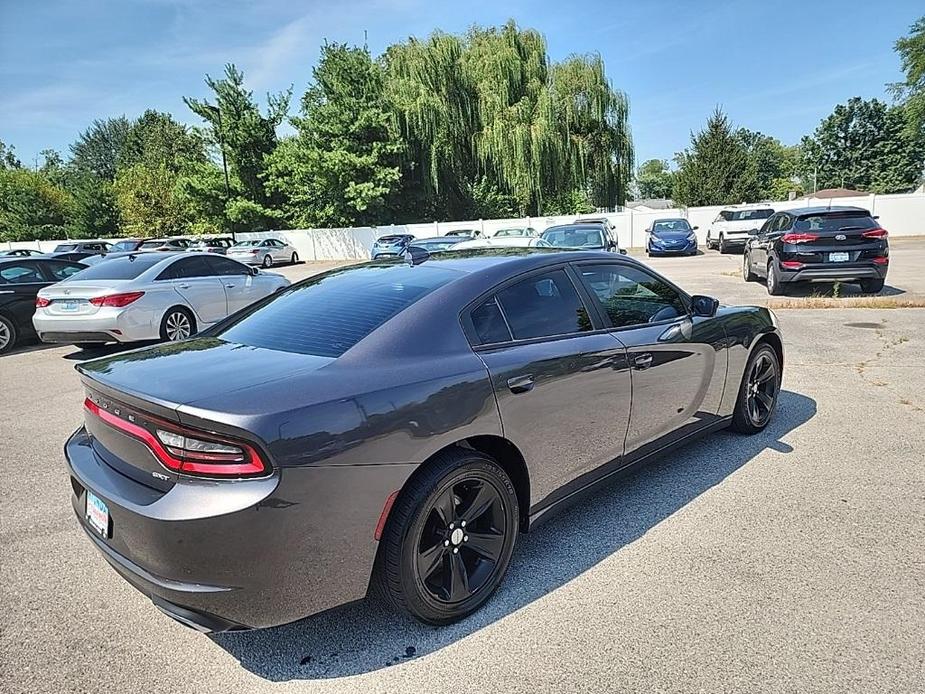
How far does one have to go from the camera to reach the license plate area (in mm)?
2332

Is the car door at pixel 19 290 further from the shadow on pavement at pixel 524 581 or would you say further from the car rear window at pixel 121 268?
the shadow on pavement at pixel 524 581

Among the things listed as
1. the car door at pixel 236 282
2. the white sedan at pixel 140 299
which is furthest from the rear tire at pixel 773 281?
the car door at pixel 236 282

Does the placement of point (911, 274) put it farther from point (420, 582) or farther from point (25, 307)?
point (25, 307)

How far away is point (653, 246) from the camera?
24422 mm

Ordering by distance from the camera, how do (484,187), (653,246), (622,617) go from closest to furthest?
1. (622,617)
2. (653,246)
3. (484,187)

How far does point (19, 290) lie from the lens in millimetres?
9750

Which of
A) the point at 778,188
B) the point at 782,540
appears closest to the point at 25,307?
the point at 782,540

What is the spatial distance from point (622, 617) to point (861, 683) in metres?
0.84

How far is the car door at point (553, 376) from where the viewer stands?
2760 millimetres

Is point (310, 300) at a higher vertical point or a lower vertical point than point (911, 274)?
higher

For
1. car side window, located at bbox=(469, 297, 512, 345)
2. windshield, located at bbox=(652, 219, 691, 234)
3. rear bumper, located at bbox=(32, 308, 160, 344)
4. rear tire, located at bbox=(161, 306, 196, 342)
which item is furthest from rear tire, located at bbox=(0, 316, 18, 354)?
windshield, located at bbox=(652, 219, 691, 234)

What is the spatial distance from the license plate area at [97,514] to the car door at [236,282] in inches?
293

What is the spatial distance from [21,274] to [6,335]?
43.0 inches

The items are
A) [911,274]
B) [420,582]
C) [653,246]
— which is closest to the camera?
[420,582]
